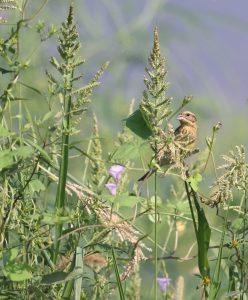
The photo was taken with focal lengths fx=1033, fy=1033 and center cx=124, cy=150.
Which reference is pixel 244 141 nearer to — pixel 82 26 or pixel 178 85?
pixel 178 85

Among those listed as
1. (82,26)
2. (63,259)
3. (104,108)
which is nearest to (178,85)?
(104,108)

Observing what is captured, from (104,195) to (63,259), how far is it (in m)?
0.25

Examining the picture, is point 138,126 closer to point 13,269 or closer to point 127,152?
point 127,152

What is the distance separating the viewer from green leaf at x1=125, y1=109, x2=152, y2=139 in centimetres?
223

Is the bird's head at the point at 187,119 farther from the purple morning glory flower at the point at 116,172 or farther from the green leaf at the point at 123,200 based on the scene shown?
the green leaf at the point at 123,200

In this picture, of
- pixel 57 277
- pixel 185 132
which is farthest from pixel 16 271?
pixel 185 132

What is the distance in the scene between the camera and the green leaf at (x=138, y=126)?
2.23 metres

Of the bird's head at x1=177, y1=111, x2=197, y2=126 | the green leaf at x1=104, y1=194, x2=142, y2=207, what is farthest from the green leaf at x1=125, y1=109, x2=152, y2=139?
the bird's head at x1=177, y1=111, x2=197, y2=126

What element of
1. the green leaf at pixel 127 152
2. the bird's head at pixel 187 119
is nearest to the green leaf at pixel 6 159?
the green leaf at pixel 127 152

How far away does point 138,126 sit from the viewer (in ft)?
7.41

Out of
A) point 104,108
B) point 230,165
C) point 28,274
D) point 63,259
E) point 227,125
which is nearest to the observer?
point 28,274

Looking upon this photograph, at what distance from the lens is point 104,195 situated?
2.18 metres

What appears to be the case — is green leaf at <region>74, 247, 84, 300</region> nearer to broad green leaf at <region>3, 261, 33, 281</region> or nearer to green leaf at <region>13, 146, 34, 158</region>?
broad green leaf at <region>3, 261, 33, 281</region>

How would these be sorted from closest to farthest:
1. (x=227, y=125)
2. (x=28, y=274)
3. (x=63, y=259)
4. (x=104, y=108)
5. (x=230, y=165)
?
1. (x=28, y=274)
2. (x=230, y=165)
3. (x=63, y=259)
4. (x=104, y=108)
5. (x=227, y=125)
